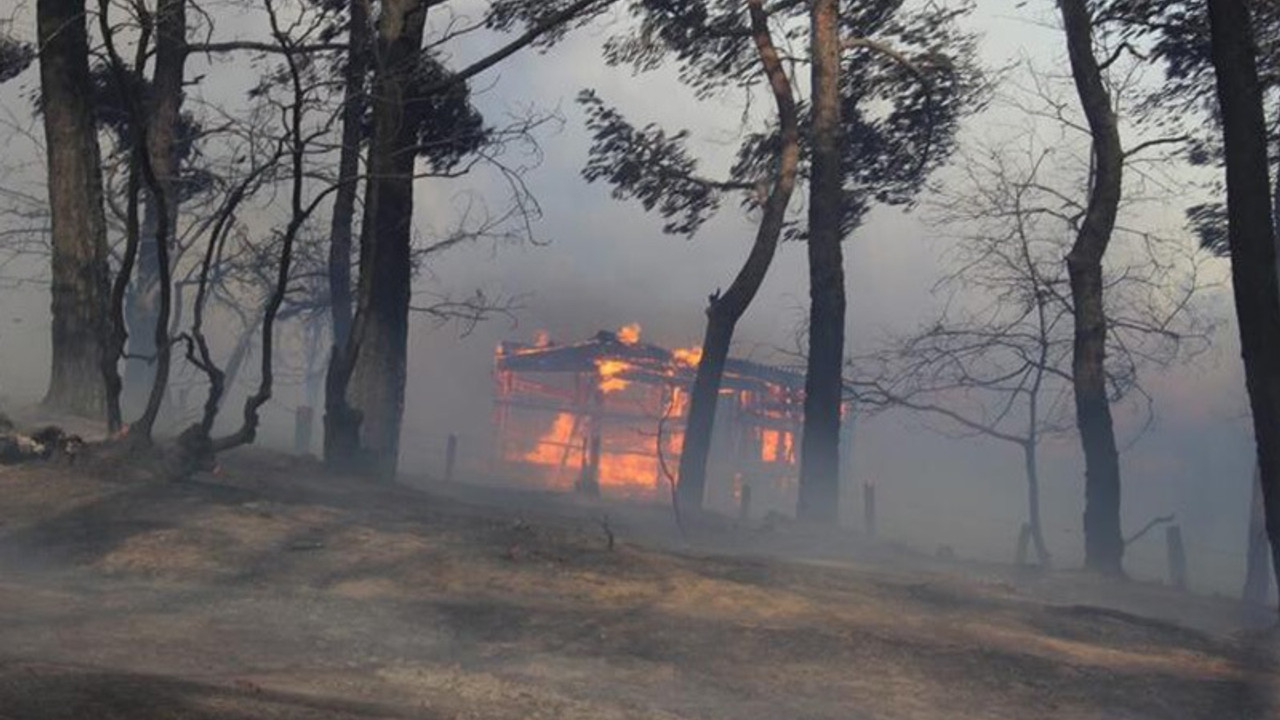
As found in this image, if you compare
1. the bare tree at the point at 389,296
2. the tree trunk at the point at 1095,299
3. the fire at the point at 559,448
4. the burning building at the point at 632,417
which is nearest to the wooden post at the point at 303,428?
the burning building at the point at 632,417

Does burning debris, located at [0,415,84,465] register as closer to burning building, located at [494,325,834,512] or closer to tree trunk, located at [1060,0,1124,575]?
tree trunk, located at [1060,0,1124,575]

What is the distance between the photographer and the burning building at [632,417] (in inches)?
1499

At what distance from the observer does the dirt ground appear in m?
5.73

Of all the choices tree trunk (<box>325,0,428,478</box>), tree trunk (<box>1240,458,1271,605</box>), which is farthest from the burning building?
tree trunk (<box>325,0,428,478</box>)

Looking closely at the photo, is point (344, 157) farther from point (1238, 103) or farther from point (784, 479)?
point (784, 479)

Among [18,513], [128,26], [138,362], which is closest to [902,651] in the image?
[18,513]

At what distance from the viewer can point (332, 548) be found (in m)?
9.16

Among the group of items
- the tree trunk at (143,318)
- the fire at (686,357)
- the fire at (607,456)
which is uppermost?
the fire at (686,357)

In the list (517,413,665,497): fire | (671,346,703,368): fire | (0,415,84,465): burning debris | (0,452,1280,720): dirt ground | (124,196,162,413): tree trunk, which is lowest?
(0,452,1280,720): dirt ground

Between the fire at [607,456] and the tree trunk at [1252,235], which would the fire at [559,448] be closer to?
the fire at [607,456]

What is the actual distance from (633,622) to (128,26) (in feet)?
20.2

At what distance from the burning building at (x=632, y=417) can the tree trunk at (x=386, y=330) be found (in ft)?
73.4

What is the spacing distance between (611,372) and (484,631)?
3110 cm

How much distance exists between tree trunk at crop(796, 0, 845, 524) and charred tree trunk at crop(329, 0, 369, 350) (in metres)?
6.48
